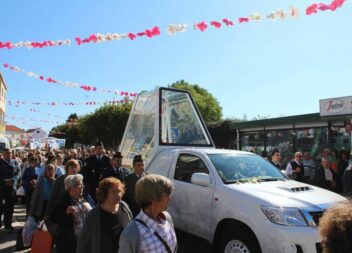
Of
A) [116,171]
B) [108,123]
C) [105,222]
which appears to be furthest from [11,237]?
[108,123]

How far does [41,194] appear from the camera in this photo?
6.50 metres

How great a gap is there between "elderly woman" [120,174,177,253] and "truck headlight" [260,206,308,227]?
205cm

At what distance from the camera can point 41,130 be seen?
2916 centimetres

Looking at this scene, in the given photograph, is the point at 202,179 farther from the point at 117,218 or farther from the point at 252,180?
the point at 117,218

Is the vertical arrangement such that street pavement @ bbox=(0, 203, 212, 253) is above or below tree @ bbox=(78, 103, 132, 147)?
below

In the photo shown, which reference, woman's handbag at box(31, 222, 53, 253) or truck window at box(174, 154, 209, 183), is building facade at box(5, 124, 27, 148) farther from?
woman's handbag at box(31, 222, 53, 253)

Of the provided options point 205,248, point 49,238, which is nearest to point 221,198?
point 205,248

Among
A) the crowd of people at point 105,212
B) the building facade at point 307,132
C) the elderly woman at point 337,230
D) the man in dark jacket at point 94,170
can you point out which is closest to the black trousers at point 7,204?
the crowd of people at point 105,212

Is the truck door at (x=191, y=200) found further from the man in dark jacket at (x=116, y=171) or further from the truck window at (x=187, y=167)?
the man in dark jacket at (x=116, y=171)

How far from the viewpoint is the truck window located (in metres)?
6.15

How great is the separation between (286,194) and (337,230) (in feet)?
12.1

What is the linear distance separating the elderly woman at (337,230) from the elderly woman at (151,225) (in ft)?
4.80

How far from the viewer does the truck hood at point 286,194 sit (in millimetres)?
4699

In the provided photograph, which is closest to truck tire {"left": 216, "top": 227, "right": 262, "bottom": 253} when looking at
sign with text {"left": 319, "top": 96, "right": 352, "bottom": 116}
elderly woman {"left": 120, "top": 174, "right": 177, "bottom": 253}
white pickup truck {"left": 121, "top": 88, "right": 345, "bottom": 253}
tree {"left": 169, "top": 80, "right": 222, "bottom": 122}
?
white pickup truck {"left": 121, "top": 88, "right": 345, "bottom": 253}
